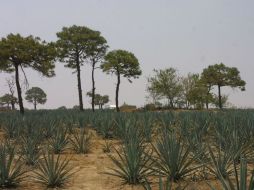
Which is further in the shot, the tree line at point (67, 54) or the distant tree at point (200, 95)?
the distant tree at point (200, 95)

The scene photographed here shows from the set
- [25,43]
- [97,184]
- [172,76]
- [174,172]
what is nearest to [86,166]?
[97,184]

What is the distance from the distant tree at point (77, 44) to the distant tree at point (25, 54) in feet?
20.5

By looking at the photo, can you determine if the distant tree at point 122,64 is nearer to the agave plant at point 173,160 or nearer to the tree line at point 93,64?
the tree line at point 93,64

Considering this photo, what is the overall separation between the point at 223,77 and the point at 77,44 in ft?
55.6

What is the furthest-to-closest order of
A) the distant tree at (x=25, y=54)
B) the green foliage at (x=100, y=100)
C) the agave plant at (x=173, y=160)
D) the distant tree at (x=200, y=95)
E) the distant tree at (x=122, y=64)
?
1. the green foliage at (x=100, y=100)
2. the distant tree at (x=200, y=95)
3. the distant tree at (x=122, y=64)
4. the distant tree at (x=25, y=54)
5. the agave plant at (x=173, y=160)

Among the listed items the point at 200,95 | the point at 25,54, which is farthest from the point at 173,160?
the point at 200,95

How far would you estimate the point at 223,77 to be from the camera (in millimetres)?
39625

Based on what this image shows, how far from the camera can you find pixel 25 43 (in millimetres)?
22750

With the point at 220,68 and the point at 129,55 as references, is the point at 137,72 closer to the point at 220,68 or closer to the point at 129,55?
the point at 129,55

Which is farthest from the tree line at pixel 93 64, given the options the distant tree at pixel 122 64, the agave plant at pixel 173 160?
the agave plant at pixel 173 160

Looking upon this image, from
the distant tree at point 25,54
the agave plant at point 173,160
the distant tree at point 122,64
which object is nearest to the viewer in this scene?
the agave plant at point 173,160

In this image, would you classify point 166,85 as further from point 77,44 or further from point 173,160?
point 173,160

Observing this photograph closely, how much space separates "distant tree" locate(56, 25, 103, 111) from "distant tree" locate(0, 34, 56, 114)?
6.26 meters

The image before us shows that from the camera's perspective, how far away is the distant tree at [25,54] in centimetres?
2253
